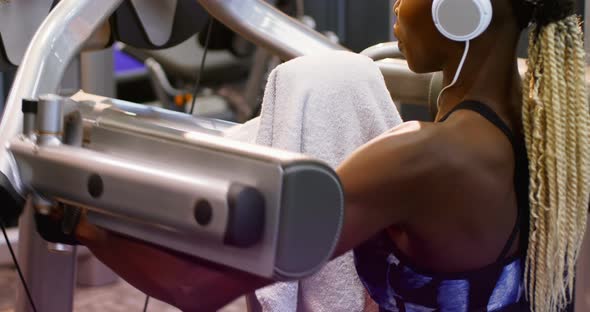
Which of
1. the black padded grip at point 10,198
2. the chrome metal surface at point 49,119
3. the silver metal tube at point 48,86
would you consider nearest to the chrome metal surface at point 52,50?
the silver metal tube at point 48,86

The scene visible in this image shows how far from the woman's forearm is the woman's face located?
43 cm

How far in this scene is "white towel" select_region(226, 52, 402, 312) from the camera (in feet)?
4.23

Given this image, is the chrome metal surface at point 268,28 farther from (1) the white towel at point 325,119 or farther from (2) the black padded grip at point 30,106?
(2) the black padded grip at point 30,106

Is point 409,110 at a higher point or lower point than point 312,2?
higher

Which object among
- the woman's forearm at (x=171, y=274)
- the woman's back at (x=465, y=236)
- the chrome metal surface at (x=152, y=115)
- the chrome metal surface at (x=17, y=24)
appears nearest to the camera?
the woman's forearm at (x=171, y=274)

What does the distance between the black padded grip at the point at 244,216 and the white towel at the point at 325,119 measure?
18.7 inches

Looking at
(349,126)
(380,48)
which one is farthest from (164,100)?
(349,126)

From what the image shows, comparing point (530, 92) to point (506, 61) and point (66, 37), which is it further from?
point (66, 37)

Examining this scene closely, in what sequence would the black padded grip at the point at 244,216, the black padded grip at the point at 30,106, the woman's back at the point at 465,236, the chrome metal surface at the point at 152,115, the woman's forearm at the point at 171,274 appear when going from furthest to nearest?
the chrome metal surface at the point at 152,115 < the woman's back at the point at 465,236 < the black padded grip at the point at 30,106 < the woman's forearm at the point at 171,274 < the black padded grip at the point at 244,216

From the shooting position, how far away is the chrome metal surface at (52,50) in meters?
1.31

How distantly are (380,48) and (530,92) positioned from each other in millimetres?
546

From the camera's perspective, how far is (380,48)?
5.59ft

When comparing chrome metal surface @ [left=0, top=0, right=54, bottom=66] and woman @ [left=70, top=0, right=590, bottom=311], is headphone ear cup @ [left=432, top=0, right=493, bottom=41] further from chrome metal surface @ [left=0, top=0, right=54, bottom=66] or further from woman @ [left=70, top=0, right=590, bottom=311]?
chrome metal surface @ [left=0, top=0, right=54, bottom=66]

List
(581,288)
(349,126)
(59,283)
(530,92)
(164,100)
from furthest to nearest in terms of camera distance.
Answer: (164,100)
(581,288)
(59,283)
(349,126)
(530,92)
